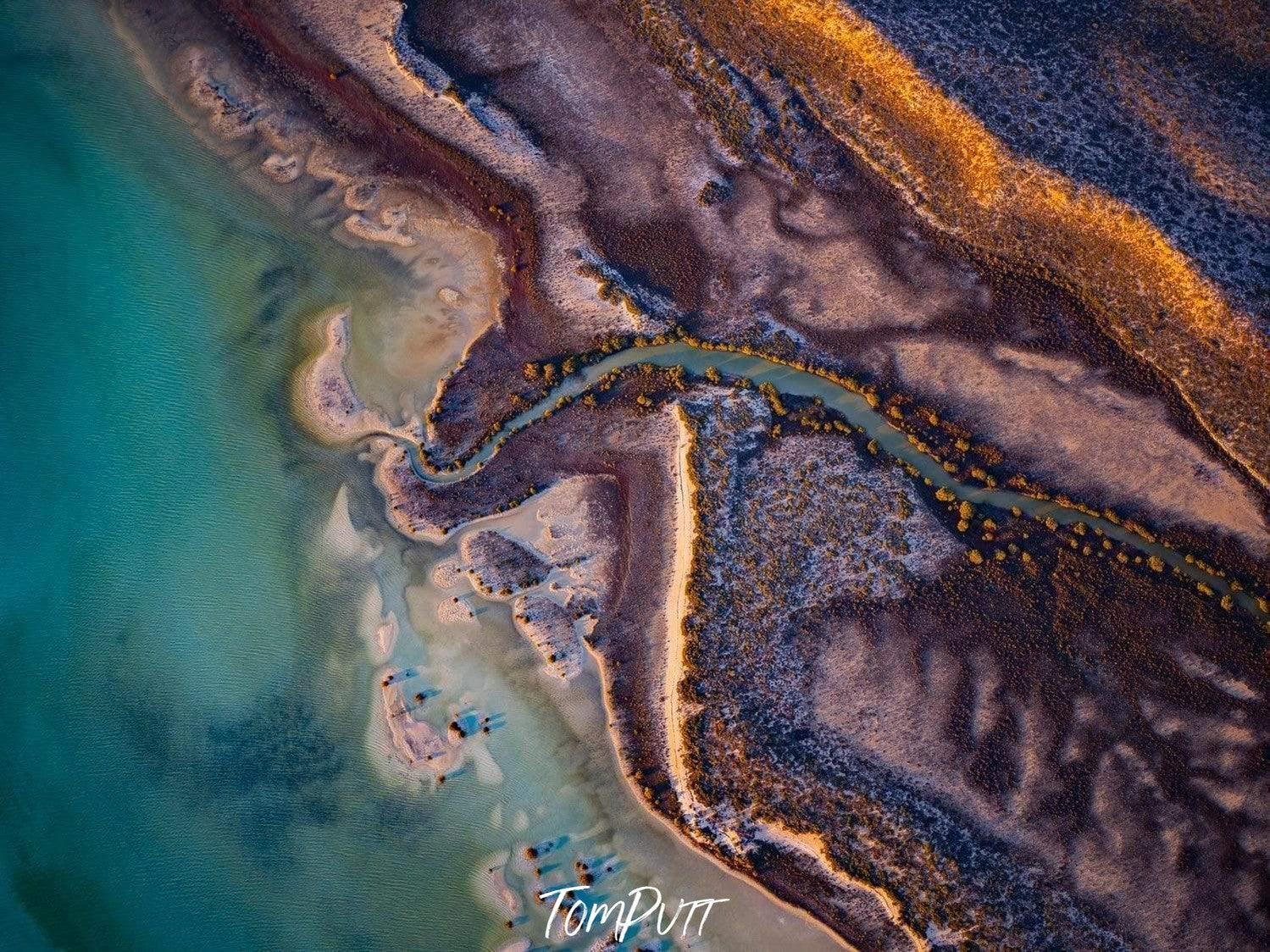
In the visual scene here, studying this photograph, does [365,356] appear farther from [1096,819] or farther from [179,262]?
[1096,819]

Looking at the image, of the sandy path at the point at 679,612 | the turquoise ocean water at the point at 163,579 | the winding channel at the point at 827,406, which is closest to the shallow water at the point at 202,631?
the turquoise ocean water at the point at 163,579

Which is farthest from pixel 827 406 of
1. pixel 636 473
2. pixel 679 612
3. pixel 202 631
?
pixel 202 631

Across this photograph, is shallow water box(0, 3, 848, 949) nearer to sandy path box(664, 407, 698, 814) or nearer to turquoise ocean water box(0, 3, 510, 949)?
turquoise ocean water box(0, 3, 510, 949)

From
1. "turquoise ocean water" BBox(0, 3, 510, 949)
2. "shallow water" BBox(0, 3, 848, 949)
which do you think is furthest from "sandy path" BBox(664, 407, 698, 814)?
"turquoise ocean water" BBox(0, 3, 510, 949)

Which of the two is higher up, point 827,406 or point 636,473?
point 827,406

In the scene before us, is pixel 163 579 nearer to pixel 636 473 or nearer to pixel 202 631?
pixel 202 631

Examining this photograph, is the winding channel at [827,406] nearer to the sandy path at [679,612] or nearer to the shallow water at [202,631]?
the sandy path at [679,612]
